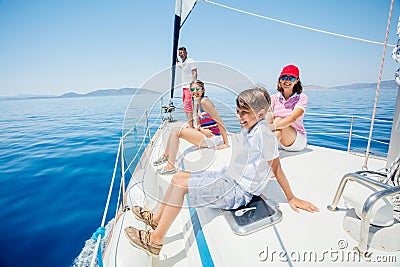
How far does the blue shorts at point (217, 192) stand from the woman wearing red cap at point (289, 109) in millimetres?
816

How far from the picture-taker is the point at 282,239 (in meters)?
0.93

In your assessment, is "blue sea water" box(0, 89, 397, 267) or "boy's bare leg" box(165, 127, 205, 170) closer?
"boy's bare leg" box(165, 127, 205, 170)

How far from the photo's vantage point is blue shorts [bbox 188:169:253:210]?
109cm

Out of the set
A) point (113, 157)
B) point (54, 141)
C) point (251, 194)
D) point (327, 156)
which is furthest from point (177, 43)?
point (54, 141)

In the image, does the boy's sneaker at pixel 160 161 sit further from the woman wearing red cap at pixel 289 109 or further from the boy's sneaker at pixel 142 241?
the woman wearing red cap at pixel 289 109

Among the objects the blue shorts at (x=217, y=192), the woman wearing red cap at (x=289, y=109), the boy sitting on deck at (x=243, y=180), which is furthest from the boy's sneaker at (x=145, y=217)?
the woman wearing red cap at (x=289, y=109)

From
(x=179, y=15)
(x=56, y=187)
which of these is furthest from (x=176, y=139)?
(x=56, y=187)

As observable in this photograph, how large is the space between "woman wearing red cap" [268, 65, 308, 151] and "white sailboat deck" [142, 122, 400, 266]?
1.39ft

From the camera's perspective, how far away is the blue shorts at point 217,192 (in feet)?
3.58

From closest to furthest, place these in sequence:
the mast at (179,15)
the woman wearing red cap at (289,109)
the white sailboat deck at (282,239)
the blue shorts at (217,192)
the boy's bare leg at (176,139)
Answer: the white sailboat deck at (282,239), the blue shorts at (217,192), the woman wearing red cap at (289,109), the boy's bare leg at (176,139), the mast at (179,15)

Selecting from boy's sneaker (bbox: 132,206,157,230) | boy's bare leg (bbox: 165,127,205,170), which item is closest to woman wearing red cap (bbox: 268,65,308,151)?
boy's bare leg (bbox: 165,127,205,170)

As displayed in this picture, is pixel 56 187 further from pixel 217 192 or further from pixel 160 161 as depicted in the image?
pixel 217 192

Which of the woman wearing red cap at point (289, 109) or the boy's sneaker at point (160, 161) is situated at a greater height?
the woman wearing red cap at point (289, 109)

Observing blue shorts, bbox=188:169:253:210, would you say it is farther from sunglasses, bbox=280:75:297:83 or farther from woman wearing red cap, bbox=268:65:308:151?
sunglasses, bbox=280:75:297:83
